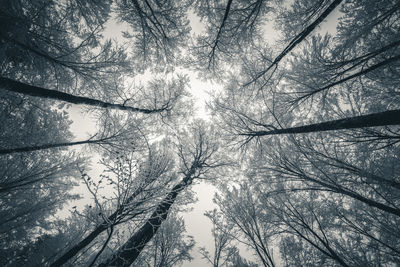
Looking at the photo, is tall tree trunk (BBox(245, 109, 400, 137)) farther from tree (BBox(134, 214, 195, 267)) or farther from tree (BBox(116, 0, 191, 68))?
tree (BBox(134, 214, 195, 267))

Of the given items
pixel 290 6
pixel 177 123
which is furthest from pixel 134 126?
pixel 290 6

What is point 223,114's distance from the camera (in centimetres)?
555

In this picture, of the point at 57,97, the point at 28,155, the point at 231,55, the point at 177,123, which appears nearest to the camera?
the point at 57,97

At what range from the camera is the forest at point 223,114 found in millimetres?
3307

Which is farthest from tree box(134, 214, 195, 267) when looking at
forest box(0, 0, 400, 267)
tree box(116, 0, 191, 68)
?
tree box(116, 0, 191, 68)

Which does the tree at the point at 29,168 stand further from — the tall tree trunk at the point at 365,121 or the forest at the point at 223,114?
the tall tree trunk at the point at 365,121

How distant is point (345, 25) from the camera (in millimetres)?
4227

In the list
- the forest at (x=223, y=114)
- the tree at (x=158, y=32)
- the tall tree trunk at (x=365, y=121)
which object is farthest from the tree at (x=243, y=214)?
the tree at (x=158, y=32)

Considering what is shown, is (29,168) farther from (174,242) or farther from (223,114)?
(223,114)

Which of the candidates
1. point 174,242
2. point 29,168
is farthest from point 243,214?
point 29,168

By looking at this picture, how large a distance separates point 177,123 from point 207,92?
2.14 metres

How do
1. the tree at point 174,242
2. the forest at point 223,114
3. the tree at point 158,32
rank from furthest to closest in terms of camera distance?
the tree at point 174,242
the tree at point 158,32
the forest at point 223,114

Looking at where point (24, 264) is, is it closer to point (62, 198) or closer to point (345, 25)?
point (62, 198)

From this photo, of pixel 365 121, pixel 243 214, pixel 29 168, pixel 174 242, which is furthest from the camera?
pixel 174 242
